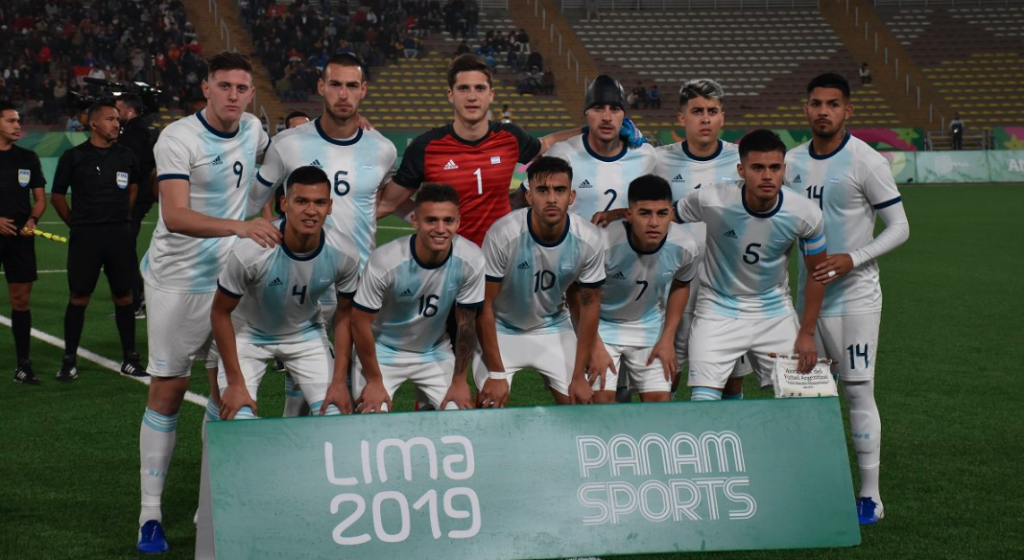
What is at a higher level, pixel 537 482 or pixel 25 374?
pixel 537 482

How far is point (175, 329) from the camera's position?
5449mm

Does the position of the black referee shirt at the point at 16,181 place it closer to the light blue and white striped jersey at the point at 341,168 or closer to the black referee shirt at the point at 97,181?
the black referee shirt at the point at 97,181

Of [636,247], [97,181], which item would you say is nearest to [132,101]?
[97,181]

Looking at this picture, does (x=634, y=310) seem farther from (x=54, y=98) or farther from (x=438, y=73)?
(x=438, y=73)

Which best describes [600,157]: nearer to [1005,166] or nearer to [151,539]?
[151,539]

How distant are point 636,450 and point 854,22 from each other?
43200 millimetres

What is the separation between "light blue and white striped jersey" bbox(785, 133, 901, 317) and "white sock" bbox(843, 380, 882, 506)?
432mm

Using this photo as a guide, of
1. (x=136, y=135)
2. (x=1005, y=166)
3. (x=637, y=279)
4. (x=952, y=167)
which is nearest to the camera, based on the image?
(x=637, y=279)

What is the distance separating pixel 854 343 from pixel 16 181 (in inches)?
284

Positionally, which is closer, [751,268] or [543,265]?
[543,265]

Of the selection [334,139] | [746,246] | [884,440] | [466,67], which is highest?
[466,67]

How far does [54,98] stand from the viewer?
105 ft

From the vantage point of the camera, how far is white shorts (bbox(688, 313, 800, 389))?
5.91 metres

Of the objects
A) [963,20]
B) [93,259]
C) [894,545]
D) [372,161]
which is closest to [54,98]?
[93,259]
